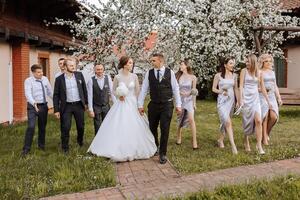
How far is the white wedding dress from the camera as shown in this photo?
8344 millimetres

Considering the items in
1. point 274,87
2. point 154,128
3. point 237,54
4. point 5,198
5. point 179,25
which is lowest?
point 5,198

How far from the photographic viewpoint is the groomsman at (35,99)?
357 inches

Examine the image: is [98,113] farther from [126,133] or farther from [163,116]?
[163,116]

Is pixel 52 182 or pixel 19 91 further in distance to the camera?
pixel 19 91

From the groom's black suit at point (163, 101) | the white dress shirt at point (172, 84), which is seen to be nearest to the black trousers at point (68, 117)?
the white dress shirt at point (172, 84)

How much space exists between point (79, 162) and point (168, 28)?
9.94m

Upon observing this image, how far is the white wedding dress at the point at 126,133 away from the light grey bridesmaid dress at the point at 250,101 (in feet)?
6.43

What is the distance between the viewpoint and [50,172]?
7.38 metres

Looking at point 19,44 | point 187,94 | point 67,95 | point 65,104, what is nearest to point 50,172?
point 65,104

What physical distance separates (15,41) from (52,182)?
9.61 m

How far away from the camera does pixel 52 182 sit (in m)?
6.81

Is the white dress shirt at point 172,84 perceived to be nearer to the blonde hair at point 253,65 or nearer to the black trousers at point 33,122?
A: the blonde hair at point 253,65

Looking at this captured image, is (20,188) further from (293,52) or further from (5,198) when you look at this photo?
(293,52)

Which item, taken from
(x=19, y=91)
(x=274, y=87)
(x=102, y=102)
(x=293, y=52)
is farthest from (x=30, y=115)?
(x=293, y=52)
